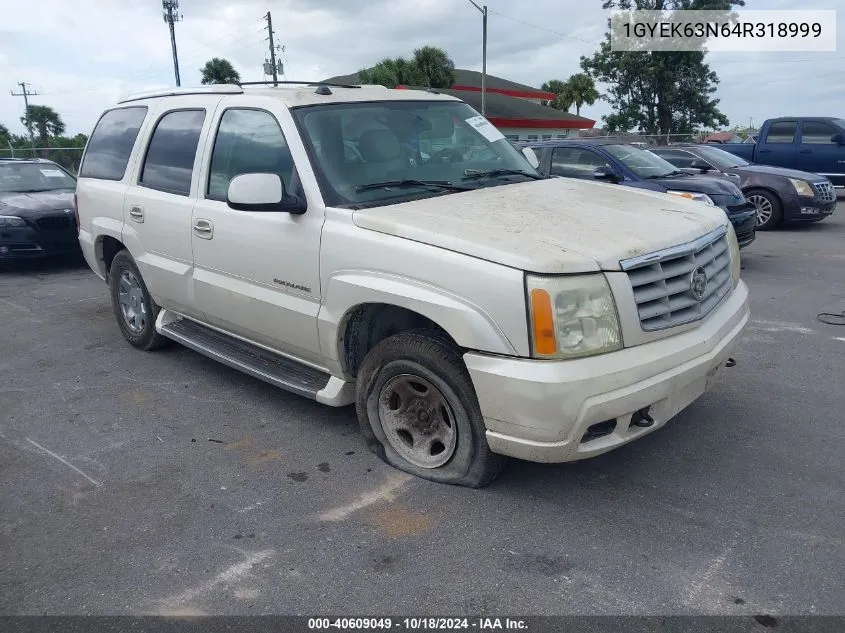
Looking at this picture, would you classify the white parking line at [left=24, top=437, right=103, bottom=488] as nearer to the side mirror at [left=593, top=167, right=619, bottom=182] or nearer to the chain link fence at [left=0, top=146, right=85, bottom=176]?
the side mirror at [left=593, top=167, right=619, bottom=182]

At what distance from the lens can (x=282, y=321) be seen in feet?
13.3

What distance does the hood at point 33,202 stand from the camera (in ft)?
30.6

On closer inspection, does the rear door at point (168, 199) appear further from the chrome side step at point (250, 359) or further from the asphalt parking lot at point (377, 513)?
the asphalt parking lot at point (377, 513)

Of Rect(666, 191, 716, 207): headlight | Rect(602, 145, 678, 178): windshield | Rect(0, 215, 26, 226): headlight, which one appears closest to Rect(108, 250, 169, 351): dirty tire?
Rect(0, 215, 26, 226): headlight

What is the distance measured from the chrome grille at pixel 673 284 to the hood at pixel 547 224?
0.17 feet

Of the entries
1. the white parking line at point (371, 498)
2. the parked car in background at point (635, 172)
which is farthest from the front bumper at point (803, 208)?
the white parking line at point (371, 498)

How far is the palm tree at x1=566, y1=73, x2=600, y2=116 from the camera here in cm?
5409

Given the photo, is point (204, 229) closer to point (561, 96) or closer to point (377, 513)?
point (377, 513)

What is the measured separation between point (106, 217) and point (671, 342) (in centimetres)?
442

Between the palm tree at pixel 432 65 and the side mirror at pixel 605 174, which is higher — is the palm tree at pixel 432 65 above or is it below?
above

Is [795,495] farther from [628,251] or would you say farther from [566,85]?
[566,85]

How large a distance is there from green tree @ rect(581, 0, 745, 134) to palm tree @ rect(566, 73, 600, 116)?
1818 cm

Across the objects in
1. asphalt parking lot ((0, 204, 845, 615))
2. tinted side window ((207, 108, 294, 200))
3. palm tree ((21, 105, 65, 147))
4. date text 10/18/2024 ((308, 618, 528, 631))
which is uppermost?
palm tree ((21, 105, 65, 147))

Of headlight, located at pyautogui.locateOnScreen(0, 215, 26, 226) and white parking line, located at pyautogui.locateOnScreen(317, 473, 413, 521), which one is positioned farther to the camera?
headlight, located at pyautogui.locateOnScreen(0, 215, 26, 226)
